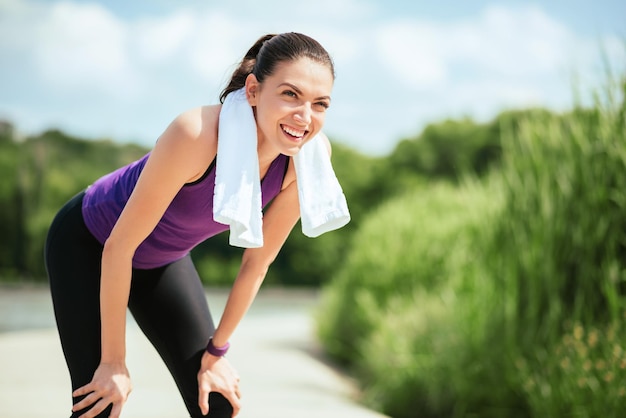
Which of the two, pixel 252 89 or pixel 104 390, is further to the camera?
pixel 252 89

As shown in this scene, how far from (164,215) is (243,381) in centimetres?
510

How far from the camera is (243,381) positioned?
277 inches

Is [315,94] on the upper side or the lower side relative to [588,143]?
upper

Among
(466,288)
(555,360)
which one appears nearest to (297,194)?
(555,360)

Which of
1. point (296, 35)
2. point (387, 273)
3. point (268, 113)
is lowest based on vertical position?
point (387, 273)

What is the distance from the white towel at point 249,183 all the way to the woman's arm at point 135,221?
0.25ft

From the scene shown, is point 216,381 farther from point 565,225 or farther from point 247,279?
point 565,225

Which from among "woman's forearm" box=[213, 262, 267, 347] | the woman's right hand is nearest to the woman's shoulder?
"woman's forearm" box=[213, 262, 267, 347]

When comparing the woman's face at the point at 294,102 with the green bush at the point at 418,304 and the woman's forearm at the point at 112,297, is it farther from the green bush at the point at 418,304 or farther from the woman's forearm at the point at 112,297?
the green bush at the point at 418,304

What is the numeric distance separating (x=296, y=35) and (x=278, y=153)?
0.39 meters

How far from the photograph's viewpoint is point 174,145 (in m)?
1.96

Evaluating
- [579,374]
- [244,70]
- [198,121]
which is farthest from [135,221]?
[579,374]

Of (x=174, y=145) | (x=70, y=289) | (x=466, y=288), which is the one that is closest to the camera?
(x=174, y=145)

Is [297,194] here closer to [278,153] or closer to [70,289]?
[278,153]
